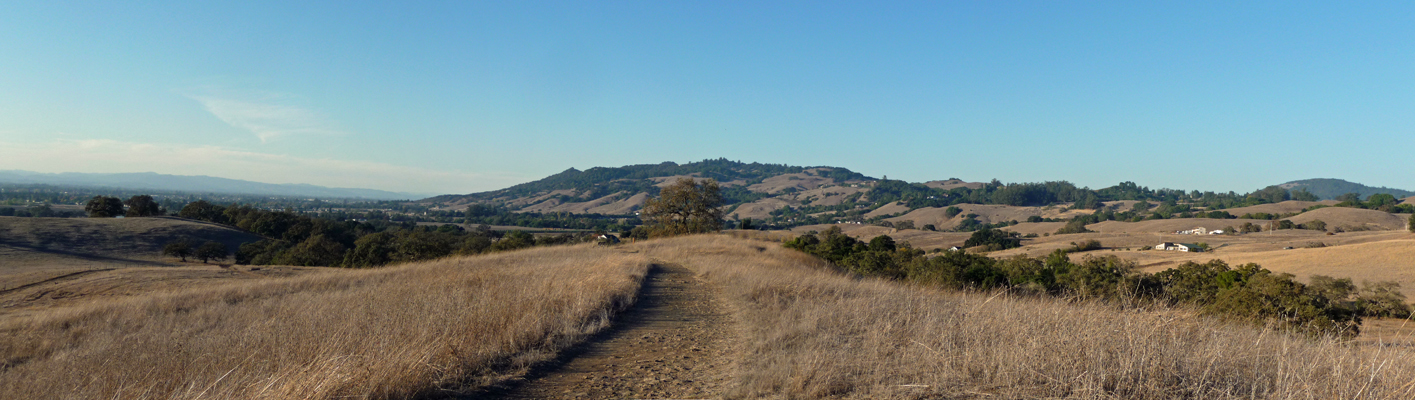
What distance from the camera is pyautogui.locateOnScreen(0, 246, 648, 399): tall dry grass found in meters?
5.12

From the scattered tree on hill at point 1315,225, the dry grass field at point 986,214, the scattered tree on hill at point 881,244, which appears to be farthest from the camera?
the dry grass field at point 986,214

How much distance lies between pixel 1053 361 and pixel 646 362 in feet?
14.1

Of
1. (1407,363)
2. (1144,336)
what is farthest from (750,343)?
(1407,363)

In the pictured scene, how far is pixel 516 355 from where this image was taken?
701cm

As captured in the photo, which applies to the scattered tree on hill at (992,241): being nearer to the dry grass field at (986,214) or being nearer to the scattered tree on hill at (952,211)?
the dry grass field at (986,214)

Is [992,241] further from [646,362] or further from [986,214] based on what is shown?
[646,362]

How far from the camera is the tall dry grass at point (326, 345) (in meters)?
5.12

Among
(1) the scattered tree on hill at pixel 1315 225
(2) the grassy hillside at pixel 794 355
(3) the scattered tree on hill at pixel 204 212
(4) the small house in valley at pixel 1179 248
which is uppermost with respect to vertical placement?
(2) the grassy hillside at pixel 794 355

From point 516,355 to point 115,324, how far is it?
1098 centimetres

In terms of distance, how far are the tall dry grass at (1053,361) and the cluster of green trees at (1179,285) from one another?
1978mm

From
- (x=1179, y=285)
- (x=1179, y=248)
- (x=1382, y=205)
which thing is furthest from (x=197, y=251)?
(x=1382, y=205)

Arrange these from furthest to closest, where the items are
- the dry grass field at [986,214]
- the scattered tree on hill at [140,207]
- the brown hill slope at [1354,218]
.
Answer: the dry grass field at [986,214] → the brown hill slope at [1354,218] → the scattered tree on hill at [140,207]

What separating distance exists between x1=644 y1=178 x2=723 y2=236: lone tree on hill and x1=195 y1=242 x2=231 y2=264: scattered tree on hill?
36.6 metres

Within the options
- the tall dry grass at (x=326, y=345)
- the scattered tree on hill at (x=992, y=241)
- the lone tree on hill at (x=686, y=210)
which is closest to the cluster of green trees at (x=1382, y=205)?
the scattered tree on hill at (x=992, y=241)
